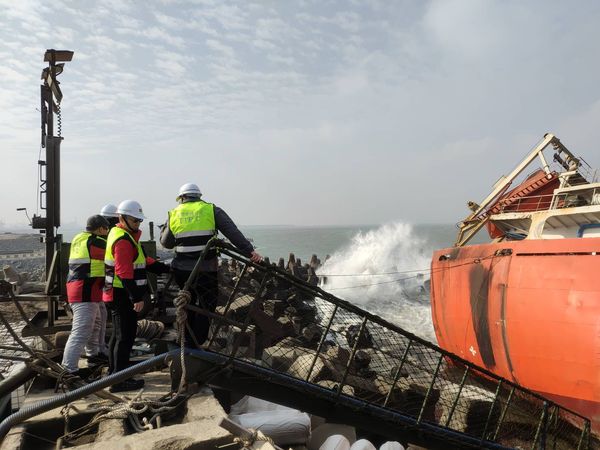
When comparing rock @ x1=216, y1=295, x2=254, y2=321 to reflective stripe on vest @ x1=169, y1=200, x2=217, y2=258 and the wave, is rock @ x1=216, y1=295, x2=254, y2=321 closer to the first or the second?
reflective stripe on vest @ x1=169, y1=200, x2=217, y2=258

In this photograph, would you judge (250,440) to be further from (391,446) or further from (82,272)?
(82,272)

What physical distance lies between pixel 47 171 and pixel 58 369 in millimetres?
4514

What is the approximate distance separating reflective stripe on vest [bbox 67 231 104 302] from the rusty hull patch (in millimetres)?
7794

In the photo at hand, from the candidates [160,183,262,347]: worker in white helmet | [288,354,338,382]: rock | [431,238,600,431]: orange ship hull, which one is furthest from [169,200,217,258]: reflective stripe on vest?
[431,238,600,431]: orange ship hull

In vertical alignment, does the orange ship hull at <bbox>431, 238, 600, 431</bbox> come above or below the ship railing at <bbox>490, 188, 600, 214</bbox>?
below

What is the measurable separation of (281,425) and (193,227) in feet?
6.70

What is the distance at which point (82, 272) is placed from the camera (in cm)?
407

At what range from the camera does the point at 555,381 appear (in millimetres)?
6992

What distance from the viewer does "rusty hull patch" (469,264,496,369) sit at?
28.0 feet

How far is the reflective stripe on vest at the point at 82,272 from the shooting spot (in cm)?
404

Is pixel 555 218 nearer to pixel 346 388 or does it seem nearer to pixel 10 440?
pixel 346 388

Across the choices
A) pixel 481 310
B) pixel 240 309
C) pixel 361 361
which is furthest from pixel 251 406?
pixel 481 310

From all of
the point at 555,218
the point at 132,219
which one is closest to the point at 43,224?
the point at 132,219

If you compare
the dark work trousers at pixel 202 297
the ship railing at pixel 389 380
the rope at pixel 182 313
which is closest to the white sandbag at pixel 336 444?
the ship railing at pixel 389 380
